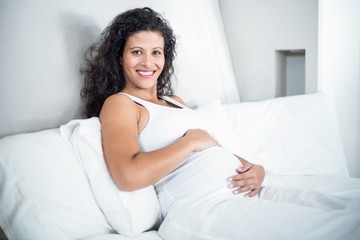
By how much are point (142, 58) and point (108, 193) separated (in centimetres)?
51

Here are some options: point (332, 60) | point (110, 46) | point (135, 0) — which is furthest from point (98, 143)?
point (332, 60)

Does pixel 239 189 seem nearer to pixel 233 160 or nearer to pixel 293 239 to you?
pixel 233 160

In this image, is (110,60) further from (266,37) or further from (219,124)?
(266,37)

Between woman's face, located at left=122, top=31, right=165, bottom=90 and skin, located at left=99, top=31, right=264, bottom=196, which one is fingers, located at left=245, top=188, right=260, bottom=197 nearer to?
skin, located at left=99, top=31, right=264, bottom=196

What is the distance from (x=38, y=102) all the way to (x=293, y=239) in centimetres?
85

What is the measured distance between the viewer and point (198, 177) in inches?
41.1

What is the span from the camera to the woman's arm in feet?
2.98

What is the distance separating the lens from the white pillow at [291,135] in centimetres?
147

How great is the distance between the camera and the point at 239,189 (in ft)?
3.54

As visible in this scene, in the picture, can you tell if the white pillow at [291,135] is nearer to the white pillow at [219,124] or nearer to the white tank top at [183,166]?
the white pillow at [219,124]

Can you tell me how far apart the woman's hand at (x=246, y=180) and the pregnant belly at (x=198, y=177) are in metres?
0.02

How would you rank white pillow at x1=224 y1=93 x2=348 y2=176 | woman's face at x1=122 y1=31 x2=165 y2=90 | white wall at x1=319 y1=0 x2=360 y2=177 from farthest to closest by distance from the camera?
white wall at x1=319 y1=0 x2=360 y2=177
white pillow at x1=224 y1=93 x2=348 y2=176
woman's face at x1=122 y1=31 x2=165 y2=90

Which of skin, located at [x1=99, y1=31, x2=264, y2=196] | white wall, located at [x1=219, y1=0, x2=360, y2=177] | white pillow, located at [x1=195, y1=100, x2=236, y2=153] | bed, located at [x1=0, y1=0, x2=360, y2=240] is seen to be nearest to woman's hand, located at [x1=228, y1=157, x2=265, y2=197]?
skin, located at [x1=99, y1=31, x2=264, y2=196]

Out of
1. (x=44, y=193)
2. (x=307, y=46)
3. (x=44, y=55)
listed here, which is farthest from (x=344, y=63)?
(x=44, y=193)
